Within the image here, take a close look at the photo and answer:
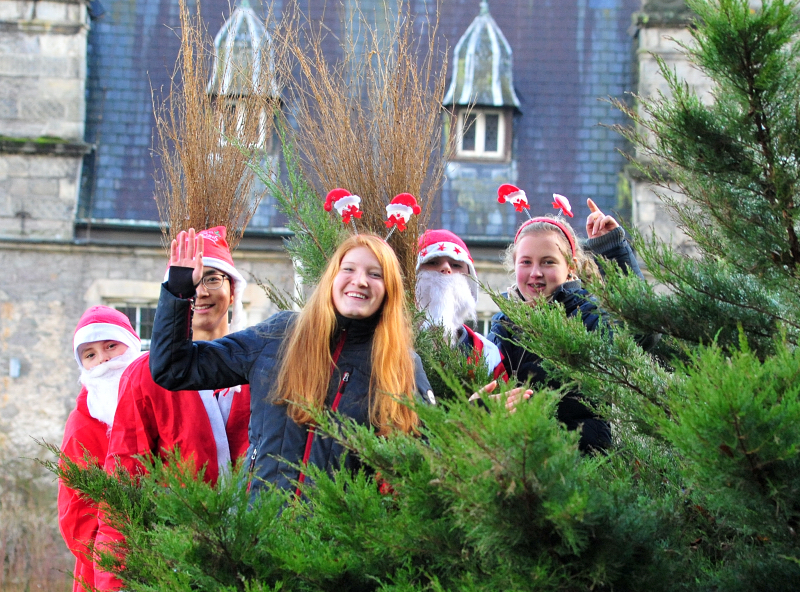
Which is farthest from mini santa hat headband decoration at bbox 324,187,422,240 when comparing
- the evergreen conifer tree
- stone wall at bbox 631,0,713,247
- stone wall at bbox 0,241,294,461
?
stone wall at bbox 631,0,713,247

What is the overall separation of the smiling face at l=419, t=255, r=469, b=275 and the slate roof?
731 centimetres

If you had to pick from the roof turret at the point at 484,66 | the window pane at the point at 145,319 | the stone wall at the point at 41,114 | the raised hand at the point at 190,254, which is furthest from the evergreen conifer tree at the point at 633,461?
the stone wall at the point at 41,114

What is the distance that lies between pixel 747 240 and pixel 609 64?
33.5ft

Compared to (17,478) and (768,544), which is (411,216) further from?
(17,478)

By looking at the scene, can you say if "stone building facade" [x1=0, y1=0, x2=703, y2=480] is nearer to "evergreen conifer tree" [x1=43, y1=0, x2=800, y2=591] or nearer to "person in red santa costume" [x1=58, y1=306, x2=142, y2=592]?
"person in red santa costume" [x1=58, y1=306, x2=142, y2=592]

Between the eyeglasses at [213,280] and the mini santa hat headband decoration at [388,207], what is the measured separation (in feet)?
1.39

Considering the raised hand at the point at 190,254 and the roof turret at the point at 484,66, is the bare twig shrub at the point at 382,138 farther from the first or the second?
the roof turret at the point at 484,66

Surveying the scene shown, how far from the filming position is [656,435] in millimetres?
2221

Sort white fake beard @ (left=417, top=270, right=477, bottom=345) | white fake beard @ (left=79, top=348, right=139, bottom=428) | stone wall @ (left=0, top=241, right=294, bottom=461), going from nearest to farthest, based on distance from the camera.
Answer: white fake beard @ (left=79, top=348, right=139, bottom=428) < white fake beard @ (left=417, top=270, right=477, bottom=345) < stone wall @ (left=0, top=241, right=294, bottom=461)

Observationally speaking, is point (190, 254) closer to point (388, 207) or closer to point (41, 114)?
point (388, 207)

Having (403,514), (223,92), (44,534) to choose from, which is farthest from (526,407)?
(44,534)

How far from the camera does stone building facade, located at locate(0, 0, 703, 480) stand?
10.9m

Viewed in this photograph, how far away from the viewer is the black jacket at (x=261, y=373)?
8.30ft

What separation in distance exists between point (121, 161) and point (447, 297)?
8.46 meters
